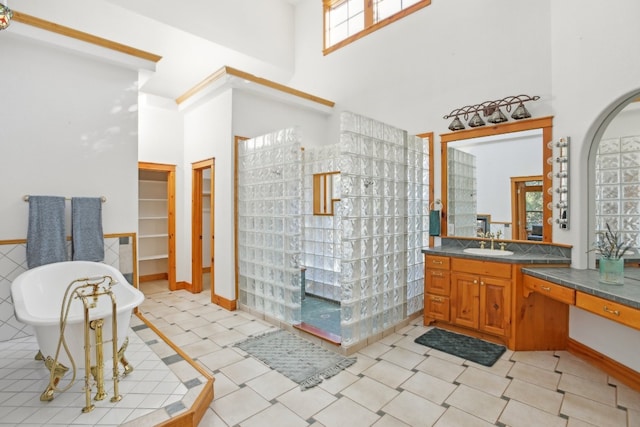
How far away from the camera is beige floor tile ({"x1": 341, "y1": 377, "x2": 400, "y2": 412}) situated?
7.52 feet

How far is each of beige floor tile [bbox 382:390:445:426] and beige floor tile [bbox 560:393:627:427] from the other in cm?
89

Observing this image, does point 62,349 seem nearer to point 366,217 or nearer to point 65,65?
point 366,217

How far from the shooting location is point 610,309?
7.26ft

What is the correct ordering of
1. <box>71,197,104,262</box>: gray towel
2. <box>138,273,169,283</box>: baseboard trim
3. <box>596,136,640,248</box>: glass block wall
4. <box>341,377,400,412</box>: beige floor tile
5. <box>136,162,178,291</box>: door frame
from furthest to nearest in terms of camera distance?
<box>138,273,169,283</box>: baseboard trim, <box>136,162,178,291</box>: door frame, <box>71,197,104,262</box>: gray towel, <box>596,136,640,248</box>: glass block wall, <box>341,377,400,412</box>: beige floor tile

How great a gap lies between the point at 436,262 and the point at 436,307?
0.53 meters

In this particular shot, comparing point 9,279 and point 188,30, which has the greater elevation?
point 188,30

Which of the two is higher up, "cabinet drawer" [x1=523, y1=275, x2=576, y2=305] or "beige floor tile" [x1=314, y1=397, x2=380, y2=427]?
"cabinet drawer" [x1=523, y1=275, x2=576, y2=305]

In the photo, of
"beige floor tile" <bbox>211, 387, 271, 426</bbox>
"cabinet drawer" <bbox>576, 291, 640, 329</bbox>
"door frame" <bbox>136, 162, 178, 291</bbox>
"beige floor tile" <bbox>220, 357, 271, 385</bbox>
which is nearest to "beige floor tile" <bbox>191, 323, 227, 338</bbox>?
"beige floor tile" <bbox>220, 357, 271, 385</bbox>

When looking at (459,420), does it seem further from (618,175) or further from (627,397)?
(618,175)

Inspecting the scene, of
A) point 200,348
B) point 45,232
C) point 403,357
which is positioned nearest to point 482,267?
point 403,357

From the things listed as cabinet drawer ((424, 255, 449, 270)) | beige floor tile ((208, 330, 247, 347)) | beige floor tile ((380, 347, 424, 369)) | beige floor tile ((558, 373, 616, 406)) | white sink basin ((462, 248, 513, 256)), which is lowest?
beige floor tile ((380, 347, 424, 369))

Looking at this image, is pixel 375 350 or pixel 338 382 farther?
pixel 375 350

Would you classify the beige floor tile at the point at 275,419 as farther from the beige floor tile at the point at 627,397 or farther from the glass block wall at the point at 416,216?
the beige floor tile at the point at 627,397

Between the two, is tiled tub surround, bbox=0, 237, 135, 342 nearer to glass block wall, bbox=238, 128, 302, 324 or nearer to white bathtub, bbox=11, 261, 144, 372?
white bathtub, bbox=11, 261, 144, 372
